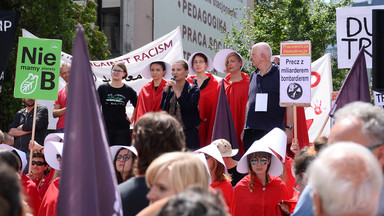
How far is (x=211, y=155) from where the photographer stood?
629cm

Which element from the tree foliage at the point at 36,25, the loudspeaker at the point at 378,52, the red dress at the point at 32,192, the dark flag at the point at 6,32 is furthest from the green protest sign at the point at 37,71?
the tree foliage at the point at 36,25

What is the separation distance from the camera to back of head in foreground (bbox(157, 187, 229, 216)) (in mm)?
2148

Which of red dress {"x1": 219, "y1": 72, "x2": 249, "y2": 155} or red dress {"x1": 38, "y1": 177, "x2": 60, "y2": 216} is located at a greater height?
red dress {"x1": 219, "y1": 72, "x2": 249, "y2": 155}

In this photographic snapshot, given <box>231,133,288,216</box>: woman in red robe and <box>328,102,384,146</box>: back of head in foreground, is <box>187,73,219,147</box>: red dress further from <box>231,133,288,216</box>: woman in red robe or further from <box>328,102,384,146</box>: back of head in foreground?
<box>328,102,384,146</box>: back of head in foreground

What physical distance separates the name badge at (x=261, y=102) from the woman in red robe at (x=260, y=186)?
1485 millimetres

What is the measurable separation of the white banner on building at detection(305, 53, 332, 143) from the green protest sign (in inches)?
201

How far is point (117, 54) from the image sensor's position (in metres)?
28.2

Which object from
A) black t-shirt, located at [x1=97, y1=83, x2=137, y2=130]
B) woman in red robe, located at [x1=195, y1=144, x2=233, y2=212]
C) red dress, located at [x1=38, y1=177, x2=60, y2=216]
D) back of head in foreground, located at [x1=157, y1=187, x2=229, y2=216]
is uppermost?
black t-shirt, located at [x1=97, y1=83, x2=137, y2=130]

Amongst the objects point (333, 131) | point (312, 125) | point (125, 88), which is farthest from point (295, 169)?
point (312, 125)

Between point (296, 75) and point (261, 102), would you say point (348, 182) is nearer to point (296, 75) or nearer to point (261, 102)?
point (296, 75)

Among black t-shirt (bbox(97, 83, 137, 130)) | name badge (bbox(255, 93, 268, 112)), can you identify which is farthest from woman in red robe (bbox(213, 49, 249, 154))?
black t-shirt (bbox(97, 83, 137, 130))

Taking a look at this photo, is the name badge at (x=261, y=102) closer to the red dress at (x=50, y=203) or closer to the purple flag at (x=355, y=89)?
the purple flag at (x=355, y=89)

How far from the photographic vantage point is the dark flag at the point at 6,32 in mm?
8945

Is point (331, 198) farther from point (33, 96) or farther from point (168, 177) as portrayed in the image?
point (33, 96)
